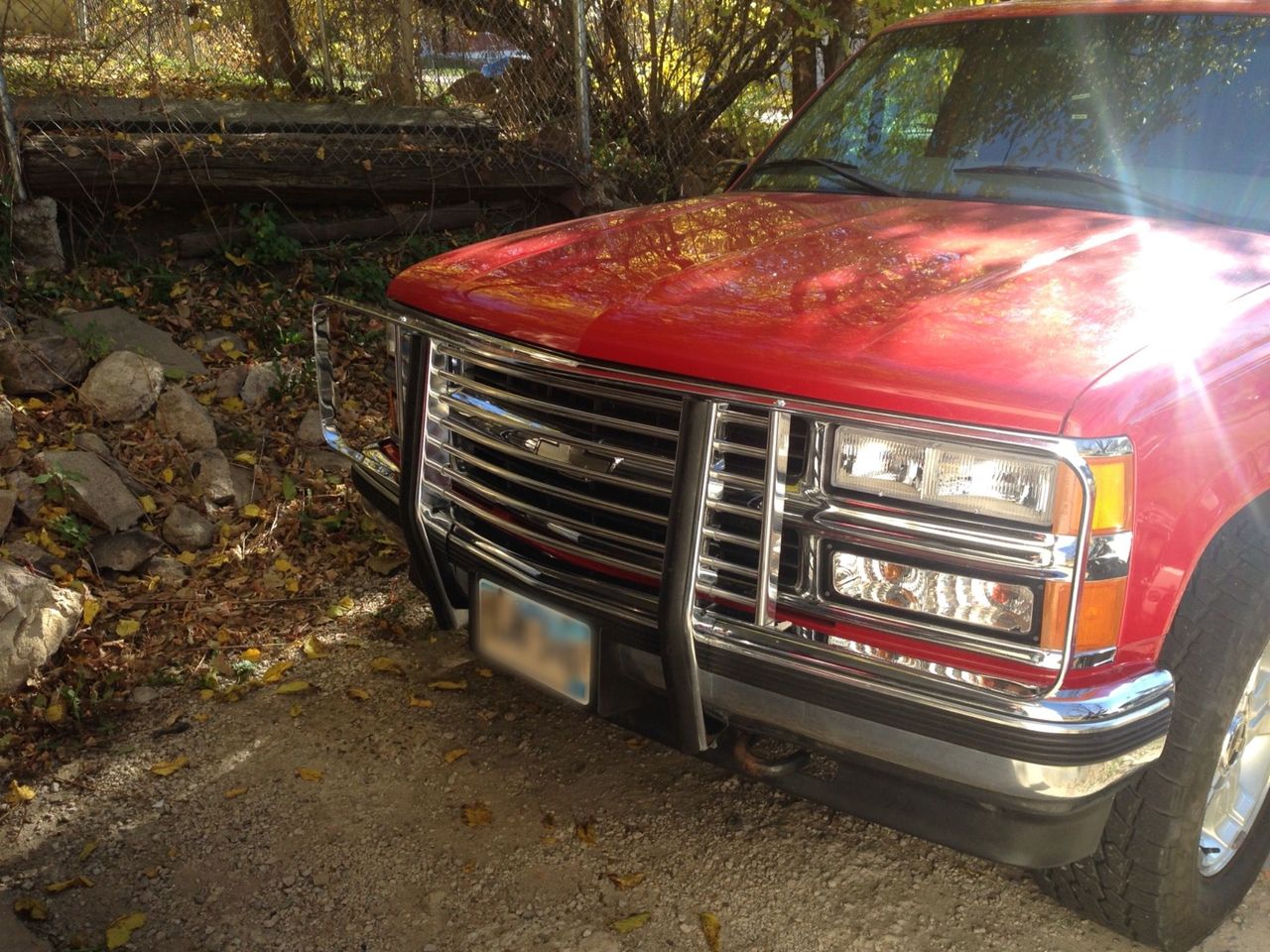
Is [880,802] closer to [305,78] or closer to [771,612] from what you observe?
[771,612]

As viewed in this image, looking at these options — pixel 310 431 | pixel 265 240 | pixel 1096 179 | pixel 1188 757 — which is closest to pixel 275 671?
pixel 310 431

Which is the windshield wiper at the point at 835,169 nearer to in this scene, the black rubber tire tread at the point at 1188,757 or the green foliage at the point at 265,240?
the black rubber tire tread at the point at 1188,757

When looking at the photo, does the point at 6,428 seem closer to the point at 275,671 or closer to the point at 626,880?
the point at 275,671

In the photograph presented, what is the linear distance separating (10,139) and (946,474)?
5.09 m

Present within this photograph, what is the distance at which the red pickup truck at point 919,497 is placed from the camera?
2102 mm

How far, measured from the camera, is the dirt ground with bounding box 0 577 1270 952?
2.71 meters

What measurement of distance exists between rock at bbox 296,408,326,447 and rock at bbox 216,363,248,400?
15.1 inches

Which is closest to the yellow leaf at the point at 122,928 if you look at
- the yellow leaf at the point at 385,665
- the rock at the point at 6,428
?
the yellow leaf at the point at 385,665

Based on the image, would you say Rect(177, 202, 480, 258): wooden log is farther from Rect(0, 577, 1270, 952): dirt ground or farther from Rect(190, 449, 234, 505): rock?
Rect(0, 577, 1270, 952): dirt ground

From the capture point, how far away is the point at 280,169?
6297mm

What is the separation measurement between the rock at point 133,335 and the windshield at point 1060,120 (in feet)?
9.41

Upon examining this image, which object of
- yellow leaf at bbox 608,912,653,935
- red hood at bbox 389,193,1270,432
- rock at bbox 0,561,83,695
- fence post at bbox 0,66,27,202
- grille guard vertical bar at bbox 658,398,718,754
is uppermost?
fence post at bbox 0,66,27,202

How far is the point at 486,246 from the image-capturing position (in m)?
3.26

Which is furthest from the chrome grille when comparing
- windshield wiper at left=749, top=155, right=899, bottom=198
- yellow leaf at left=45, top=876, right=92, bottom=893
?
windshield wiper at left=749, top=155, right=899, bottom=198
